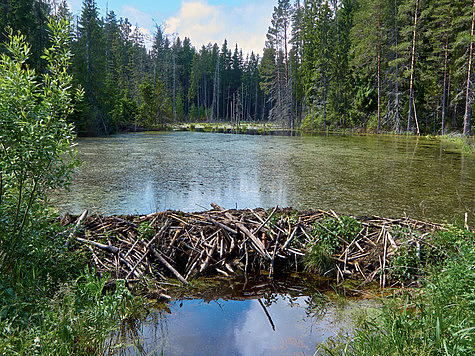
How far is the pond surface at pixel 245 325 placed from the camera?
99.7 inches

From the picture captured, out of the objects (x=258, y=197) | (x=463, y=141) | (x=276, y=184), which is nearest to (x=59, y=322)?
(x=258, y=197)

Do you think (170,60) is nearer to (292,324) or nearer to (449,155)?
(449,155)

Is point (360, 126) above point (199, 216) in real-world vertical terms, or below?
above

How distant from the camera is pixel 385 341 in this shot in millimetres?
2070

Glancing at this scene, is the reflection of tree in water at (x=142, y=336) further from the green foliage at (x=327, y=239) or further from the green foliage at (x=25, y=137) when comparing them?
the green foliage at (x=327, y=239)

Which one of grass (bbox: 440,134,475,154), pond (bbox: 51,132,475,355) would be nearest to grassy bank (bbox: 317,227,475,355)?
pond (bbox: 51,132,475,355)

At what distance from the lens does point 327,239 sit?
392cm

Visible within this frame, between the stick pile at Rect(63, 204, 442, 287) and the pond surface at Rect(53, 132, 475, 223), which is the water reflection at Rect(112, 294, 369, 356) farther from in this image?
the pond surface at Rect(53, 132, 475, 223)

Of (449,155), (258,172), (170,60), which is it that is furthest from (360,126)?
(170,60)

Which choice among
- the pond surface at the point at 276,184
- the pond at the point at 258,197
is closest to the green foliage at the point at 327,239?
the pond at the point at 258,197

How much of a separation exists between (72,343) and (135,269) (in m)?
1.15

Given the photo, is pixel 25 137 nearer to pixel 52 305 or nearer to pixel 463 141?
pixel 52 305

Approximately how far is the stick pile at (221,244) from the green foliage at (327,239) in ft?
0.23

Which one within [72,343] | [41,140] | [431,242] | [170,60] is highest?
[170,60]
